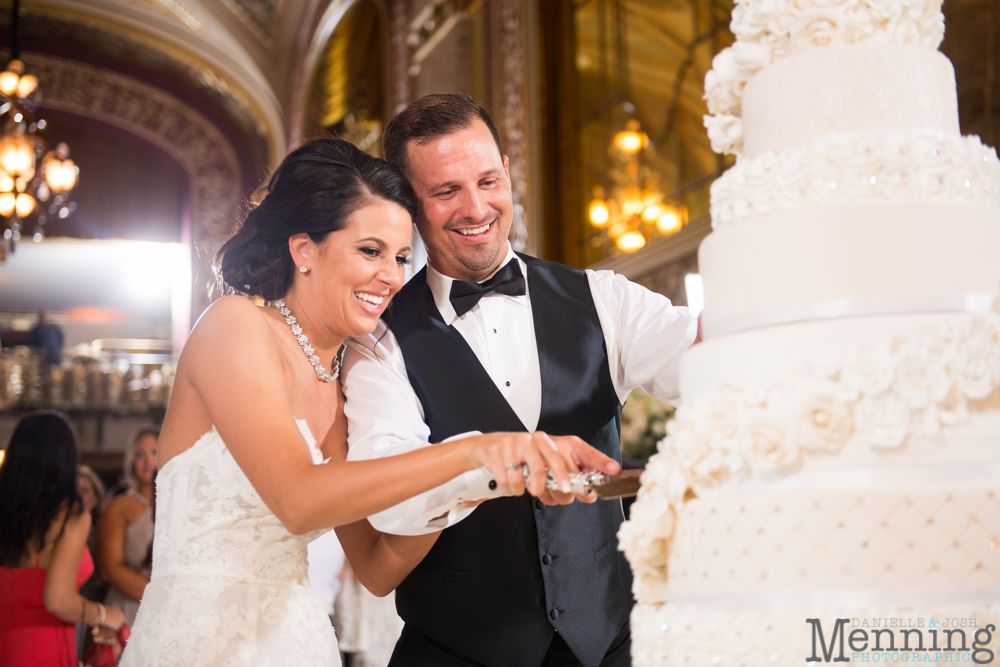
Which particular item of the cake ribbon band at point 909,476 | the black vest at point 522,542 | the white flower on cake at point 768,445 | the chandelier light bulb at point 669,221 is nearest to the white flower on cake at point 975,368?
the cake ribbon band at point 909,476

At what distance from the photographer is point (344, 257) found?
2008 mm

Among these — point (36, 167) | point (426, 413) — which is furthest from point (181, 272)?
point (426, 413)

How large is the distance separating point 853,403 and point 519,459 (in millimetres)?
544

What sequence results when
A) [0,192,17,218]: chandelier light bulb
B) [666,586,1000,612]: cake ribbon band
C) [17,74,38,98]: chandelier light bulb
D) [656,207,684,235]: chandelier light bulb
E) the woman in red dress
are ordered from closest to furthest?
[666,586,1000,612]: cake ribbon band → the woman in red dress → [656,207,684,235]: chandelier light bulb → [17,74,38,98]: chandelier light bulb → [0,192,17,218]: chandelier light bulb

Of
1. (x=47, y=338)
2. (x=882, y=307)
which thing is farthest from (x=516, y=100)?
(x=47, y=338)

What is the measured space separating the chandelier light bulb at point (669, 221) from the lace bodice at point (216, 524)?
388 centimetres

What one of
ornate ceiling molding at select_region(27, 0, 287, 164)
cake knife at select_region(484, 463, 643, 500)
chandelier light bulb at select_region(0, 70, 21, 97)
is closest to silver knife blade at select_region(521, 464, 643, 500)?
cake knife at select_region(484, 463, 643, 500)

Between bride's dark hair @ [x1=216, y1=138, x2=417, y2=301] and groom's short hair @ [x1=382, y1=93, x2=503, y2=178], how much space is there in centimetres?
18

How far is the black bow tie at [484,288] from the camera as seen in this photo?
2.26 metres

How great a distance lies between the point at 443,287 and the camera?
7.66 ft

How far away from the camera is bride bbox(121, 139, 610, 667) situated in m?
1.65

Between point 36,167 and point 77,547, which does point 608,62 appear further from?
point 36,167

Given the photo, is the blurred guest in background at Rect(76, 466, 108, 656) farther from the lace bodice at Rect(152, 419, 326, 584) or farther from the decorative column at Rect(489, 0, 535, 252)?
the lace bodice at Rect(152, 419, 326, 584)

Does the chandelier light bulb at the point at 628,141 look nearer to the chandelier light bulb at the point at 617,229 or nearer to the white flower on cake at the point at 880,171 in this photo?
the chandelier light bulb at the point at 617,229
